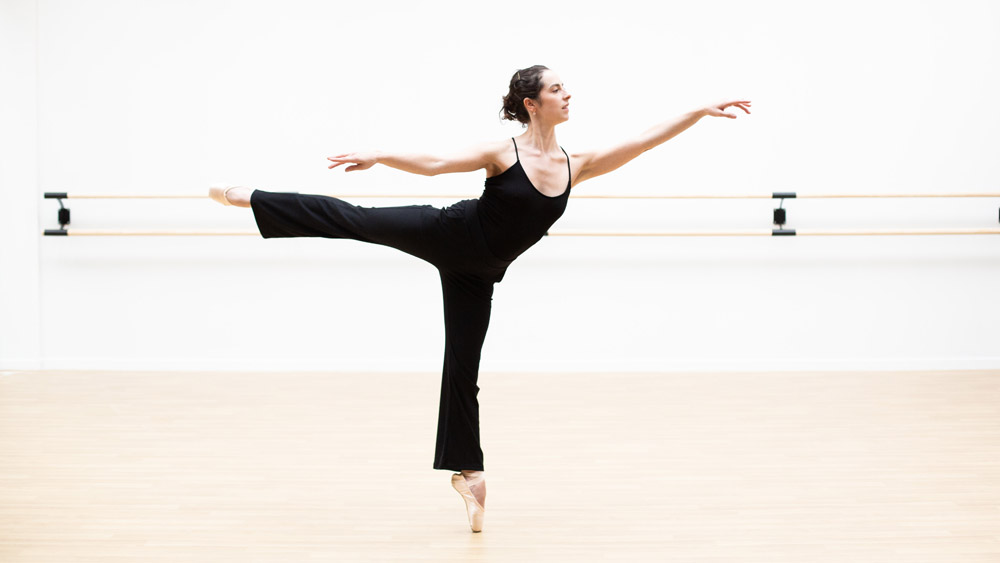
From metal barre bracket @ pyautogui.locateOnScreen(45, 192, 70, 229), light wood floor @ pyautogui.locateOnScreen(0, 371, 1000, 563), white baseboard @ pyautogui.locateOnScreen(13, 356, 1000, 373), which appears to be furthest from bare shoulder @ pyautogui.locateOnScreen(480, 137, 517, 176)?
metal barre bracket @ pyautogui.locateOnScreen(45, 192, 70, 229)

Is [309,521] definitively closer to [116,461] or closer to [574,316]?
[116,461]

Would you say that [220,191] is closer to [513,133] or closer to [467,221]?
[467,221]

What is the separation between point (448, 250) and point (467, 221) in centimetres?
8

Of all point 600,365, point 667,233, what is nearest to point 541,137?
point 667,233

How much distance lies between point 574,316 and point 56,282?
2671mm

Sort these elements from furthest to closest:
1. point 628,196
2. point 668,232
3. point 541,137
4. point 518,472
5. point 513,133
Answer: point 513,133 < point 668,232 < point 628,196 < point 518,472 < point 541,137

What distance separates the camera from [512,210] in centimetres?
191

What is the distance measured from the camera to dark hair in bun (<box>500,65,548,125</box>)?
1944 millimetres

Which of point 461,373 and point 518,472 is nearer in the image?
point 461,373

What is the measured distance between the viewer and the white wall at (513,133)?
4.05 meters

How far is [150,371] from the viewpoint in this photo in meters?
4.07

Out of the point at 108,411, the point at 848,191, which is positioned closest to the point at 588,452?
the point at 108,411

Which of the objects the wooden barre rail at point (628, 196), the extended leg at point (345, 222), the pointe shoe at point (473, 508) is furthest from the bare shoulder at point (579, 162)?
the wooden barre rail at point (628, 196)

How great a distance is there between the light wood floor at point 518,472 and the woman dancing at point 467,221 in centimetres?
26
